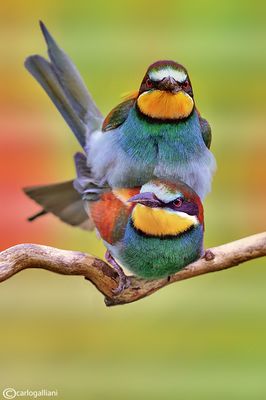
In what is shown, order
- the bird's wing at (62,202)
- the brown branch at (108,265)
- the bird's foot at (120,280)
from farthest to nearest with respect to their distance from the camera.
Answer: the bird's wing at (62,202) < the bird's foot at (120,280) < the brown branch at (108,265)

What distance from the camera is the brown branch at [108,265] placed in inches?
45.8

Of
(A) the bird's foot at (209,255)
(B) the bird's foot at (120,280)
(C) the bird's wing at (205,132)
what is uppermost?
(C) the bird's wing at (205,132)

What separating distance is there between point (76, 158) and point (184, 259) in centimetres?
32

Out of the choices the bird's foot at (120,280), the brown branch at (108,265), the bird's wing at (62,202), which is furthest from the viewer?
the bird's wing at (62,202)

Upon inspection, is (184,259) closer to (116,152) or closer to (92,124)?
(116,152)

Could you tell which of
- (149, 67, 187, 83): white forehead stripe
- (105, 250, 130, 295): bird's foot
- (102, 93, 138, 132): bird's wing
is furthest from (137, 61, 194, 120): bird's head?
(105, 250, 130, 295): bird's foot

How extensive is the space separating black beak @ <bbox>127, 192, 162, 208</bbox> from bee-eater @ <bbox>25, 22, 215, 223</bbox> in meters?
0.06

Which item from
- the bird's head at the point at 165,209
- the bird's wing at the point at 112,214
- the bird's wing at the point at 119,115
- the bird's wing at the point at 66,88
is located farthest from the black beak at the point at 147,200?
the bird's wing at the point at 66,88

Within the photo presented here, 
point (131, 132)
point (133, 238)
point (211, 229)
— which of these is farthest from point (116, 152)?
point (211, 229)

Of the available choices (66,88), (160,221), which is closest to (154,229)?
(160,221)

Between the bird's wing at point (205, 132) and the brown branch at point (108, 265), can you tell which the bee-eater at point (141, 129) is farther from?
the brown branch at point (108, 265)

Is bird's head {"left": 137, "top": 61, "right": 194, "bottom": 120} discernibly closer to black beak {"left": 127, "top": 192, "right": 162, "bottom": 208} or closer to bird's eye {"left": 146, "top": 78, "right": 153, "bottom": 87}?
bird's eye {"left": 146, "top": 78, "right": 153, "bottom": 87}

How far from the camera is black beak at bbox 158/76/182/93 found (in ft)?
3.96

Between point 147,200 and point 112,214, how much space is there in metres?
0.15
